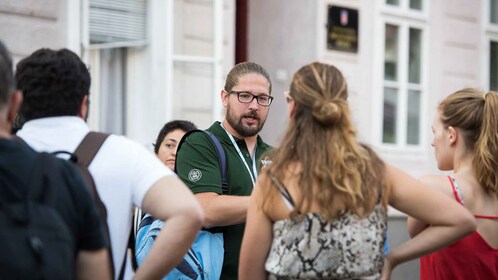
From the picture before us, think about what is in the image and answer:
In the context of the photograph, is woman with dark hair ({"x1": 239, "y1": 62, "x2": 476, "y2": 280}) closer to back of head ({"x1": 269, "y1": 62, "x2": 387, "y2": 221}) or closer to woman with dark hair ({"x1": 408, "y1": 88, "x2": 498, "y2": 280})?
back of head ({"x1": 269, "y1": 62, "x2": 387, "y2": 221})

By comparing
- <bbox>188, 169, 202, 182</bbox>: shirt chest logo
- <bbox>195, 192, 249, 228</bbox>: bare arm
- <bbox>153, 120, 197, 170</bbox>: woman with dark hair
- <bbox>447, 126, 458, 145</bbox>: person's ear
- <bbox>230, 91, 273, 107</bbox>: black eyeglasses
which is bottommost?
<bbox>195, 192, 249, 228</bbox>: bare arm

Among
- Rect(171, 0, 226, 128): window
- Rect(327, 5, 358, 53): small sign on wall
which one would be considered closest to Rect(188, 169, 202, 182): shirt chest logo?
Rect(171, 0, 226, 128): window

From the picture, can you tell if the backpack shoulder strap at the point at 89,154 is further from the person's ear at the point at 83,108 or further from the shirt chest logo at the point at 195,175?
the shirt chest logo at the point at 195,175

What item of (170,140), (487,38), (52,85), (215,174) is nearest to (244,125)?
(215,174)

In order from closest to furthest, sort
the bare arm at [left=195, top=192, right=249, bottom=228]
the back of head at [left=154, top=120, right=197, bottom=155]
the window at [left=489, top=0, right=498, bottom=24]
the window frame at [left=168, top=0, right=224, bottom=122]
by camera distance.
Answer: the bare arm at [left=195, top=192, right=249, bottom=228] < the back of head at [left=154, top=120, right=197, bottom=155] < the window frame at [left=168, top=0, right=224, bottom=122] < the window at [left=489, top=0, right=498, bottom=24]

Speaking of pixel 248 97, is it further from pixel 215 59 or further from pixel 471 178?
pixel 215 59

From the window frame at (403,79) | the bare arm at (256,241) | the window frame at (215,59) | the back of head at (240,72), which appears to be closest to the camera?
the bare arm at (256,241)

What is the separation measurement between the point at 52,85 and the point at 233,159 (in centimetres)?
191

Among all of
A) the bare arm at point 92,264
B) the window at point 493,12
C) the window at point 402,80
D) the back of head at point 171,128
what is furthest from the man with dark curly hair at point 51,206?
the window at point 493,12

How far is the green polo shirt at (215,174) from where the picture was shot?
502 cm

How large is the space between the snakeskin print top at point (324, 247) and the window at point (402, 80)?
943cm

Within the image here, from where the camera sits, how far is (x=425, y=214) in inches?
150

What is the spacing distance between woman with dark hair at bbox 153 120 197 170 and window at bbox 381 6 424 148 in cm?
690

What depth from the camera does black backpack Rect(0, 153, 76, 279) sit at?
109 inches
